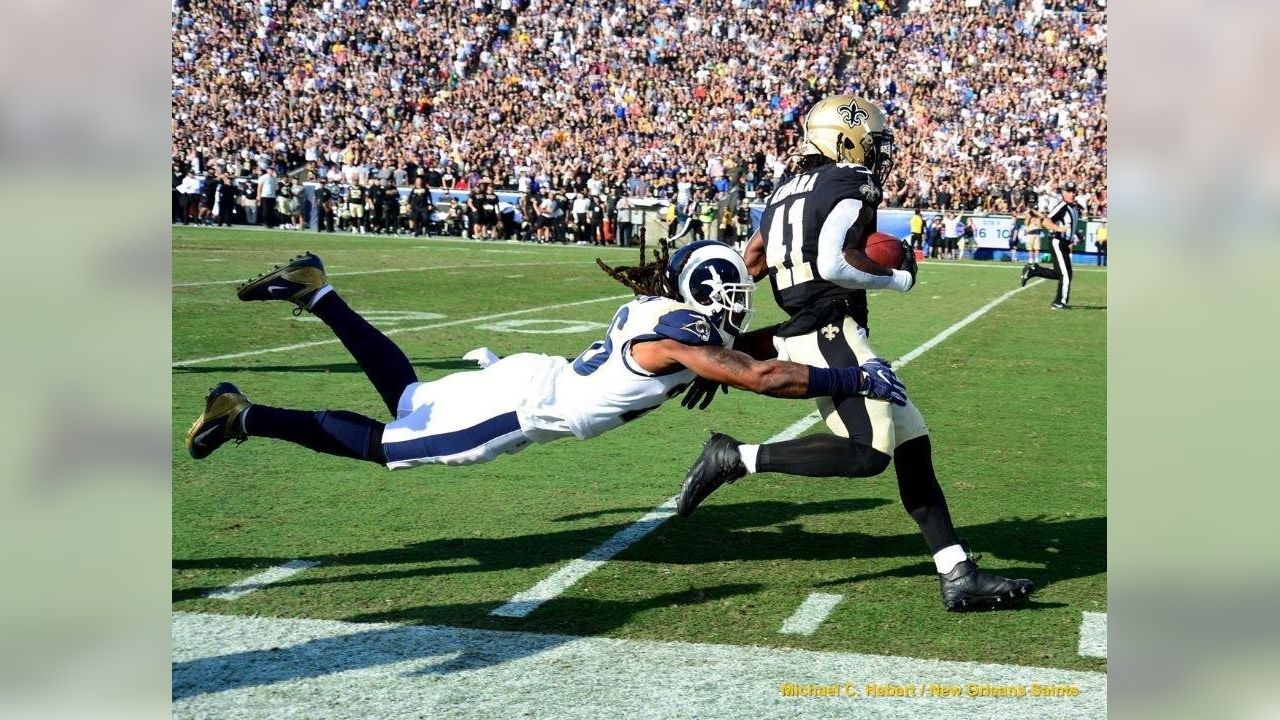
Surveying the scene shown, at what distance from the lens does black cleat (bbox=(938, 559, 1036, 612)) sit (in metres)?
4.42

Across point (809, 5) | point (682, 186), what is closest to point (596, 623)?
point (682, 186)

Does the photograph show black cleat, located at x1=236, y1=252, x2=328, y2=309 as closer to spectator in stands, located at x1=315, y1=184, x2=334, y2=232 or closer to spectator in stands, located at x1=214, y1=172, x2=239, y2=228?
spectator in stands, located at x1=315, y1=184, x2=334, y2=232

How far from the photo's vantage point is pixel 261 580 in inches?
178

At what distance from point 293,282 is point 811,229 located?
6.68ft

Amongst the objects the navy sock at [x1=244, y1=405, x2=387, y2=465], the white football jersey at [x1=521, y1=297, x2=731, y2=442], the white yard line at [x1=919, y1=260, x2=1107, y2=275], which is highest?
the white yard line at [x1=919, y1=260, x2=1107, y2=275]

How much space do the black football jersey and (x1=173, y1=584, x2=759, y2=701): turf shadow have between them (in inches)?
51.8

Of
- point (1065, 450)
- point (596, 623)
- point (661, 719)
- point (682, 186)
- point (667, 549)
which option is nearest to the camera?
point (661, 719)

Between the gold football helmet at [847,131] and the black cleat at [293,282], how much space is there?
6.50 ft

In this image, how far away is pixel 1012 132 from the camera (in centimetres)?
3188

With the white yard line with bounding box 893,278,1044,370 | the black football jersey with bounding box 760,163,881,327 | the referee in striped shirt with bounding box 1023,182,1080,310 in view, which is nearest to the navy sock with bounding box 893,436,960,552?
the black football jersey with bounding box 760,163,881,327

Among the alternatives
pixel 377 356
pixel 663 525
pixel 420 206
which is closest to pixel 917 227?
pixel 420 206

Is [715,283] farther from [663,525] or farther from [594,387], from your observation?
[663,525]
